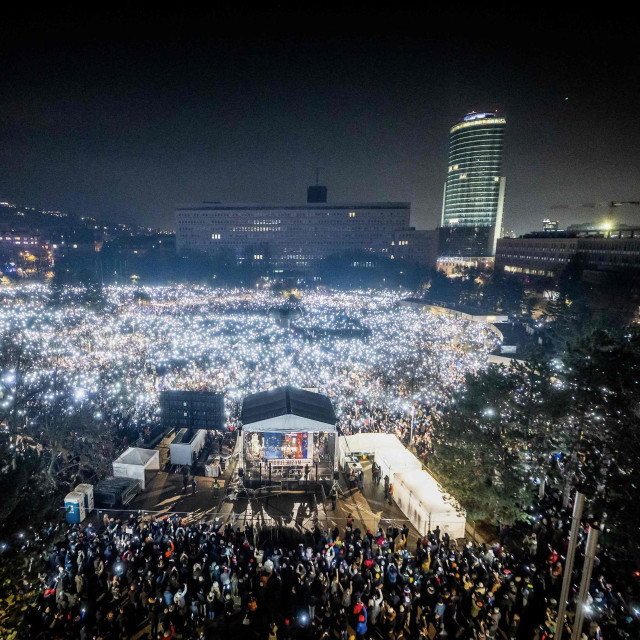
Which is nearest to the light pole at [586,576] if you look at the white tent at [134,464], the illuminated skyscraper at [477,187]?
the white tent at [134,464]

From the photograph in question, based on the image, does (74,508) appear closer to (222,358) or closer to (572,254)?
(222,358)

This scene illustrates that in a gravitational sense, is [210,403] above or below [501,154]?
below

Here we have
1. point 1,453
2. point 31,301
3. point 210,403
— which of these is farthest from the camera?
point 31,301

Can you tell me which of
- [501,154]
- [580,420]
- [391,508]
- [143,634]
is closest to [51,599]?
[143,634]

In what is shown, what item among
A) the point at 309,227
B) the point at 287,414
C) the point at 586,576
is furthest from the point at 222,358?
the point at 309,227

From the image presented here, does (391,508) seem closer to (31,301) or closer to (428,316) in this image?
(428,316)

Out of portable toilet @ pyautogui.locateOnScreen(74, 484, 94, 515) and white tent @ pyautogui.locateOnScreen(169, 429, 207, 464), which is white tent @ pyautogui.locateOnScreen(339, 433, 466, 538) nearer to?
white tent @ pyautogui.locateOnScreen(169, 429, 207, 464)
